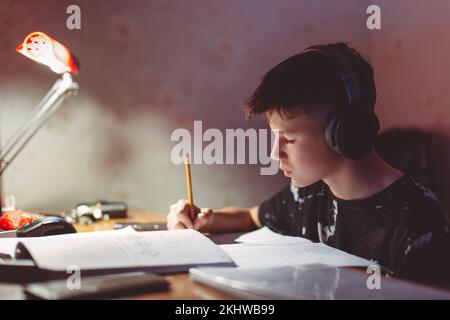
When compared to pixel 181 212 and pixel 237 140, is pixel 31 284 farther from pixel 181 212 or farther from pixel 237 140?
pixel 237 140

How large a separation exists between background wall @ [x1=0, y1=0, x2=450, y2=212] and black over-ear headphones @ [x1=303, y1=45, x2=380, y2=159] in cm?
87

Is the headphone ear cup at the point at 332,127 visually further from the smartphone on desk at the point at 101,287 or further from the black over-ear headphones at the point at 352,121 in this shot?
the smartphone on desk at the point at 101,287

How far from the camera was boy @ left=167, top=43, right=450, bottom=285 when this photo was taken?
0.78m

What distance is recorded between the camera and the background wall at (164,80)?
1451 millimetres

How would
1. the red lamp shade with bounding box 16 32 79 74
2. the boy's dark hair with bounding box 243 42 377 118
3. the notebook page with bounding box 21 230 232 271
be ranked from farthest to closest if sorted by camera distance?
1. the red lamp shade with bounding box 16 32 79 74
2. the boy's dark hair with bounding box 243 42 377 118
3. the notebook page with bounding box 21 230 232 271

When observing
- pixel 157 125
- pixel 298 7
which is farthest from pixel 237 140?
pixel 298 7

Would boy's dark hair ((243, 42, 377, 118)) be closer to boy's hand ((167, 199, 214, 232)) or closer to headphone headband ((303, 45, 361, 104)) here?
headphone headband ((303, 45, 361, 104))

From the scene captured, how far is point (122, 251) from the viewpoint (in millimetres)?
634

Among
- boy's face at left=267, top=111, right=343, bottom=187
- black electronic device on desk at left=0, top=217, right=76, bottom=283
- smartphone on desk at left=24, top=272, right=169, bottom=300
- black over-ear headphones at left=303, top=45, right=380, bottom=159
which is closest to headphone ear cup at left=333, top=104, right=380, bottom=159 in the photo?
black over-ear headphones at left=303, top=45, right=380, bottom=159

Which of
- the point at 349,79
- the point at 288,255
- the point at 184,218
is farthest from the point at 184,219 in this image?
the point at 349,79

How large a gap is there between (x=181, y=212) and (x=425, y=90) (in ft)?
3.52

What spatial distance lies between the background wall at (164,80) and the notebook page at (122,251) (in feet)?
2.72

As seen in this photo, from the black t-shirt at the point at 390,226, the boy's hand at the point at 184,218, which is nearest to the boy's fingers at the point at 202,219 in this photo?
the boy's hand at the point at 184,218

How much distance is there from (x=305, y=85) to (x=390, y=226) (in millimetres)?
297
